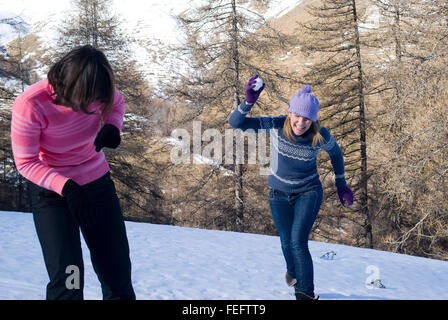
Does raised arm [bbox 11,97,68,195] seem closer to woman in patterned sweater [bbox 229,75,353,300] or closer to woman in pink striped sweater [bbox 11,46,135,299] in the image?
woman in pink striped sweater [bbox 11,46,135,299]

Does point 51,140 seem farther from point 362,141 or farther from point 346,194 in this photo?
point 362,141

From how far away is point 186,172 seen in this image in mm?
18391

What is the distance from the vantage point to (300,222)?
3.51 m

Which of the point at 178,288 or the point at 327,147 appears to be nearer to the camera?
the point at 327,147

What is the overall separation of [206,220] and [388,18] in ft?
32.4

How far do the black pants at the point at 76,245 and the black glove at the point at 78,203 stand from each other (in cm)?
6

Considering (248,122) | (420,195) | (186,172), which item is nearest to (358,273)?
(248,122)

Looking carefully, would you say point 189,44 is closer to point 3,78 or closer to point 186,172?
point 186,172

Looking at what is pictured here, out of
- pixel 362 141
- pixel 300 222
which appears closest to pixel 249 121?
pixel 300 222

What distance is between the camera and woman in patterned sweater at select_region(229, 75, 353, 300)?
349 centimetres

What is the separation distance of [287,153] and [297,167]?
0.46ft

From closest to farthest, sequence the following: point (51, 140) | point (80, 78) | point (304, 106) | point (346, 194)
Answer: point (80, 78), point (51, 140), point (304, 106), point (346, 194)

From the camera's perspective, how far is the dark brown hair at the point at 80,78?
2.06 metres

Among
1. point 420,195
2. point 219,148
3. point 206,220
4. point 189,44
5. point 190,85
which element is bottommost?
point 206,220
